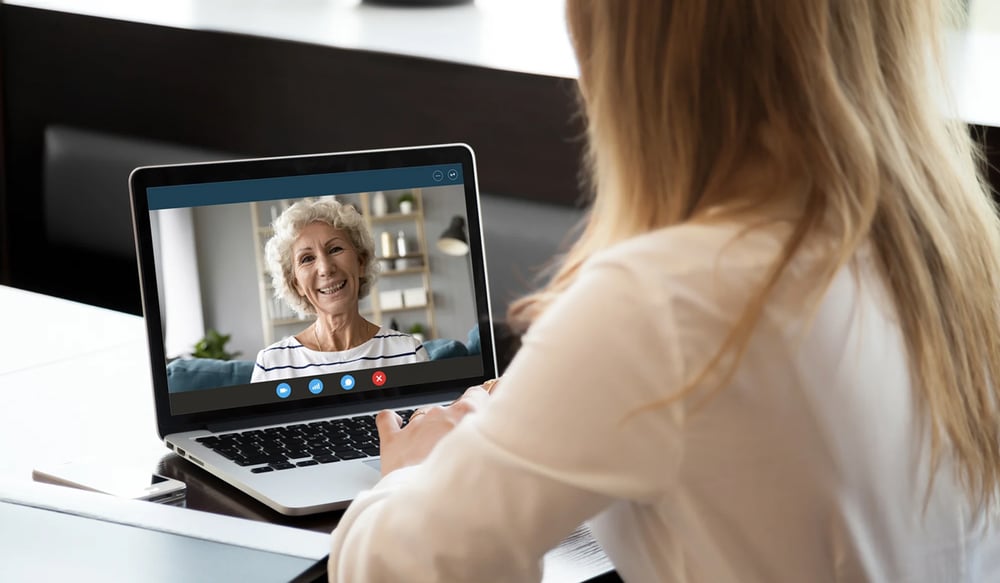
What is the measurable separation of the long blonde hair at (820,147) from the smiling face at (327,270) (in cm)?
49

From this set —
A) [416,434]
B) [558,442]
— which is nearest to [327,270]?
[416,434]

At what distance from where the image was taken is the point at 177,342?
4.20 feet

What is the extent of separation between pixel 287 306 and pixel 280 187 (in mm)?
147

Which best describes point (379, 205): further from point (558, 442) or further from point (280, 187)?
point (558, 442)

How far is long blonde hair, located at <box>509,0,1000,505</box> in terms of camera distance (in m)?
0.74

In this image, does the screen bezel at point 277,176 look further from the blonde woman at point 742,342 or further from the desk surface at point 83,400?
the blonde woman at point 742,342

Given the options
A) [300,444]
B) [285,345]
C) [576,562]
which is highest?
[285,345]

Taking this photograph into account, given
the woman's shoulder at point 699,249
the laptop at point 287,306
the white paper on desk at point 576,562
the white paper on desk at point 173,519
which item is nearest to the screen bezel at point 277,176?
the laptop at point 287,306

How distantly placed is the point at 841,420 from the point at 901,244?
12 cm

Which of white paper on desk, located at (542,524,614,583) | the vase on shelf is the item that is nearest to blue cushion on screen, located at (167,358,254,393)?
the vase on shelf

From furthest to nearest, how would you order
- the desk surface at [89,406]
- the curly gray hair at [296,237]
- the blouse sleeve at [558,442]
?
1. the curly gray hair at [296,237]
2. the desk surface at [89,406]
3. the blouse sleeve at [558,442]

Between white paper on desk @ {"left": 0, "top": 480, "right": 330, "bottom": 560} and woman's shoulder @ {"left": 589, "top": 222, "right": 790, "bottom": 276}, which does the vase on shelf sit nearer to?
white paper on desk @ {"left": 0, "top": 480, "right": 330, "bottom": 560}

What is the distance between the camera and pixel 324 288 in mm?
1264

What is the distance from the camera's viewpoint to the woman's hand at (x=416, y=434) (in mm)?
1022
